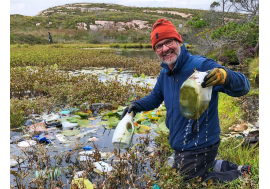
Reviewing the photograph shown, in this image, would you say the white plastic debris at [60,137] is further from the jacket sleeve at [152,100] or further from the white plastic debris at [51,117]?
the jacket sleeve at [152,100]

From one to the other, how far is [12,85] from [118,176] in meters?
4.48

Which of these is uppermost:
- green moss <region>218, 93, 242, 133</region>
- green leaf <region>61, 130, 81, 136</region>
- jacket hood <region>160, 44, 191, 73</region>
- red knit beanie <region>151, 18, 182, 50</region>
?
red knit beanie <region>151, 18, 182, 50</region>

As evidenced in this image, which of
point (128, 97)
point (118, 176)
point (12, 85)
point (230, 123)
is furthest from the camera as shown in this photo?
point (12, 85)

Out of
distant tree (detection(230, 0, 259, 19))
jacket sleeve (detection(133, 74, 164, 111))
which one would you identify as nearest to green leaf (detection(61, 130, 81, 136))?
jacket sleeve (detection(133, 74, 164, 111))

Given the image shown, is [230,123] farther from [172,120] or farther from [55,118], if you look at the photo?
[55,118]

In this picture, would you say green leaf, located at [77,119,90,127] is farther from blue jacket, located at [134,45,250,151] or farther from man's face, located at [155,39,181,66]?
man's face, located at [155,39,181,66]

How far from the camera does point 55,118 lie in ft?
13.3

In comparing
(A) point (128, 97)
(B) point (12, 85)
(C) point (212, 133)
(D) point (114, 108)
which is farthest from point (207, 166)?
(B) point (12, 85)

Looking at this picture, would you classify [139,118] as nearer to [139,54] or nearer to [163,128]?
[163,128]

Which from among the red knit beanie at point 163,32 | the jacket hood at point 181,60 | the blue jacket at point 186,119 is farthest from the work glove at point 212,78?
the red knit beanie at point 163,32

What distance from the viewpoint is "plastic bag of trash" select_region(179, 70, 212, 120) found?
5.56 ft

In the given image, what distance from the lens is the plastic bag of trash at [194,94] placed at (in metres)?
1.69

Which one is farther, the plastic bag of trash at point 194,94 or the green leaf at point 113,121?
the green leaf at point 113,121

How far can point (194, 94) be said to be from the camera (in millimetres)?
1712
